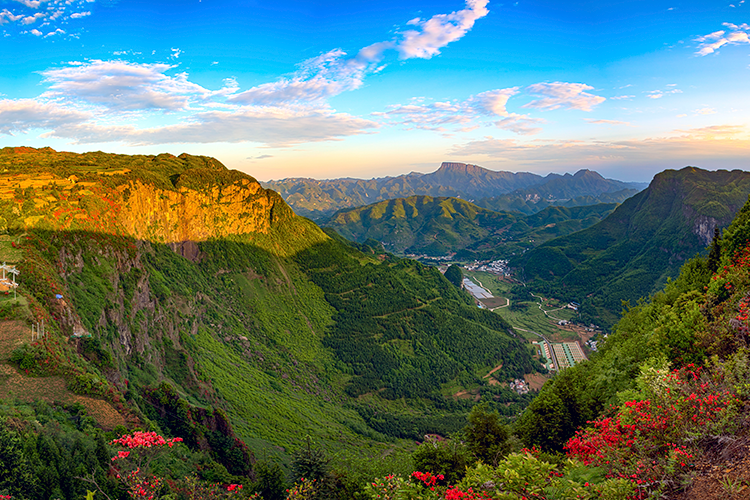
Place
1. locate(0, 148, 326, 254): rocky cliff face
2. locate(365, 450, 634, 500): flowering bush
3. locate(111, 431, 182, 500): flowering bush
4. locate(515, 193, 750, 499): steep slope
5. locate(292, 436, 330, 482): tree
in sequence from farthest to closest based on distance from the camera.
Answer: locate(0, 148, 326, 254): rocky cliff face < locate(292, 436, 330, 482): tree < locate(111, 431, 182, 500): flowering bush < locate(365, 450, 634, 500): flowering bush < locate(515, 193, 750, 499): steep slope

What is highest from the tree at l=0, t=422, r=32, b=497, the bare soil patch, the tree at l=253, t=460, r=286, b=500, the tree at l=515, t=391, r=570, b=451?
the tree at l=0, t=422, r=32, b=497

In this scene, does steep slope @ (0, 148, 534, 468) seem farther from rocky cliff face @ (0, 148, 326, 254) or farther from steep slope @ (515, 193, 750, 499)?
steep slope @ (515, 193, 750, 499)

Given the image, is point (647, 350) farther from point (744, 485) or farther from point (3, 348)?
point (3, 348)

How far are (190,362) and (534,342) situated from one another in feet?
440

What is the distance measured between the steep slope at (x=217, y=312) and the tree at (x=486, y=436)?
96.2 feet

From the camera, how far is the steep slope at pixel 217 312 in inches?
1647

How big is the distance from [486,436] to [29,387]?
36.4 m

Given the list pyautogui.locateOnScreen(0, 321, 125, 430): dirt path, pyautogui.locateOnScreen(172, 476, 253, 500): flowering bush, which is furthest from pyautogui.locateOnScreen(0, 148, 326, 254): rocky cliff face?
pyautogui.locateOnScreen(172, 476, 253, 500): flowering bush

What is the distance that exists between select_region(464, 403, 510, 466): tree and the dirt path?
29.7m

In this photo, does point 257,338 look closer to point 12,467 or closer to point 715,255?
point 12,467

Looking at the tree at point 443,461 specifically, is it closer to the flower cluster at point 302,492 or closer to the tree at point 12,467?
the flower cluster at point 302,492

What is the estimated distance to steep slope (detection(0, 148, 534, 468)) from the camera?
4184 centimetres

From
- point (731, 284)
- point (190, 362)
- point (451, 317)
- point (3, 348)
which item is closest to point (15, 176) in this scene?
point (190, 362)

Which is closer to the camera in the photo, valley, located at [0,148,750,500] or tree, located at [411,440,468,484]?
tree, located at [411,440,468,484]
